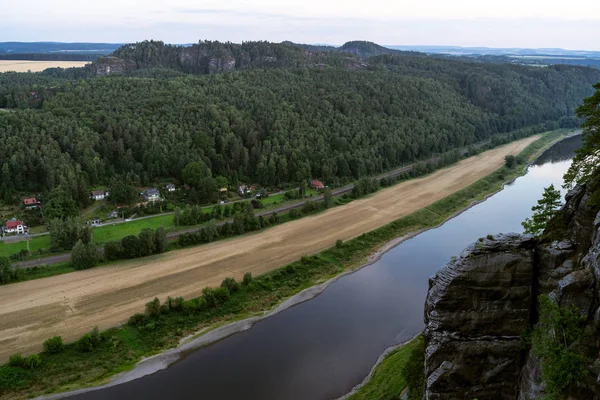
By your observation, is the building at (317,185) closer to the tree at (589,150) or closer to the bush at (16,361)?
the bush at (16,361)

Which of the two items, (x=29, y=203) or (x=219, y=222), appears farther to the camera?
(x=29, y=203)

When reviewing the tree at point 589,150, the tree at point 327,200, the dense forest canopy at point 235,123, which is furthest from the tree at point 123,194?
the tree at point 589,150

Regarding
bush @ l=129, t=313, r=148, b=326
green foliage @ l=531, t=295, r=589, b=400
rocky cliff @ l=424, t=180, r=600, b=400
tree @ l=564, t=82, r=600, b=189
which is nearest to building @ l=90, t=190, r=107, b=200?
bush @ l=129, t=313, r=148, b=326

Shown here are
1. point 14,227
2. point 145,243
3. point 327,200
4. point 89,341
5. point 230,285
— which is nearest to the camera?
point 89,341

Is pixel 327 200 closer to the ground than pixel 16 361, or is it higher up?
higher up

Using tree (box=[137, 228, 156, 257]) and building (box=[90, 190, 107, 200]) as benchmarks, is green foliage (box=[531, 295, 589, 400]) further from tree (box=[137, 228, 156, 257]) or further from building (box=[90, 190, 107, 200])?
building (box=[90, 190, 107, 200])

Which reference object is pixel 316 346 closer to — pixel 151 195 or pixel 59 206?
pixel 59 206

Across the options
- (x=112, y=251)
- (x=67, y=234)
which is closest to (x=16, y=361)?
(x=112, y=251)
